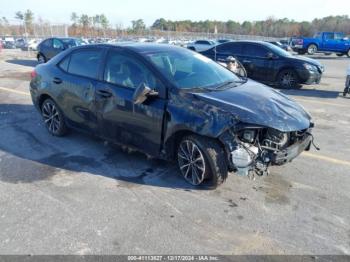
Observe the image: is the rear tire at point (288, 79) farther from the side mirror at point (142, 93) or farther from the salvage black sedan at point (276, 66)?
the side mirror at point (142, 93)

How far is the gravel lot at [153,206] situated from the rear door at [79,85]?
513 millimetres

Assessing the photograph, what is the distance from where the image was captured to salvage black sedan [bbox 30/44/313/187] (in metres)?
3.82

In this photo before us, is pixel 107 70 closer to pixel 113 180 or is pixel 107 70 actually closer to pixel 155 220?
pixel 113 180

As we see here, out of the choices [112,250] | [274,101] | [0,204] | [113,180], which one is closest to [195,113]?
[274,101]

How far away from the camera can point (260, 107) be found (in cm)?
401

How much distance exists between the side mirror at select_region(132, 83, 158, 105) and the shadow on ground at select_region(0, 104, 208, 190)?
1.02 meters

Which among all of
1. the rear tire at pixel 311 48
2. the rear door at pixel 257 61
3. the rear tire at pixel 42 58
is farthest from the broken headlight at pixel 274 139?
the rear tire at pixel 311 48

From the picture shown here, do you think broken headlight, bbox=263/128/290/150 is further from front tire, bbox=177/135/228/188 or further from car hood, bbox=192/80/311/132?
front tire, bbox=177/135/228/188

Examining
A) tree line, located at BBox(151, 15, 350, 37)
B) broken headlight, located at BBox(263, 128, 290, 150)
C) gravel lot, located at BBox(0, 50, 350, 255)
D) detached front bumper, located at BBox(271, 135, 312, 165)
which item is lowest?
gravel lot, located at BBox(0, 50, 350, 255)

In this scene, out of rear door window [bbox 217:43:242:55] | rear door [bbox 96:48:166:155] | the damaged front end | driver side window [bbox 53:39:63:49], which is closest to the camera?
the damaged front end

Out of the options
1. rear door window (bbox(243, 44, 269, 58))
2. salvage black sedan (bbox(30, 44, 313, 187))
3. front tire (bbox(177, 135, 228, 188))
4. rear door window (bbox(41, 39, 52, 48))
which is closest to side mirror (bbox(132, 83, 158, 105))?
salvage black sedan (bbox(30, 44, 313, 187))

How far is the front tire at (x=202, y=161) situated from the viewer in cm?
389

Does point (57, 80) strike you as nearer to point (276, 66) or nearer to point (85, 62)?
point (85, 62)

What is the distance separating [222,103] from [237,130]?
0.41 metres
